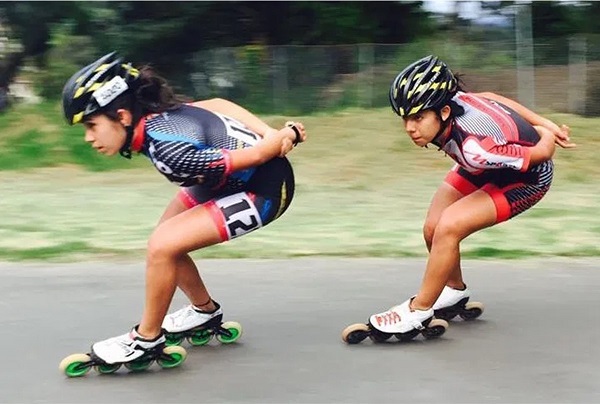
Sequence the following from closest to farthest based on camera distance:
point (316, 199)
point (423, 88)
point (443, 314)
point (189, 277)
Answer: point (423, 88)
point (189, 277)
point (443, 314)
point (316, 199)

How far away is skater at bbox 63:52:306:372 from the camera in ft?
14.1

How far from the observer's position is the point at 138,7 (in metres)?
19.2

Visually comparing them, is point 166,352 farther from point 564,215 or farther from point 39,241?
point 564,215

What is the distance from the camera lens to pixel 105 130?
4.36 metres

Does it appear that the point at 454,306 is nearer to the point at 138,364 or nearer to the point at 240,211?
the point at 240,211

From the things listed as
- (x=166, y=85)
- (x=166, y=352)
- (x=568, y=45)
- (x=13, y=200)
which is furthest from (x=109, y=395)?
(x=568, y=45)

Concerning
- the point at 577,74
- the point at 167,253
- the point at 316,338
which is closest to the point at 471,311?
the point at 316,338

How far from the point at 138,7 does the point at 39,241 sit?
1181cm

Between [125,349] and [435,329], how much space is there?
1.72 meters

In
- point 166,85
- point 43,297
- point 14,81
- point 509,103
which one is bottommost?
point 14,81

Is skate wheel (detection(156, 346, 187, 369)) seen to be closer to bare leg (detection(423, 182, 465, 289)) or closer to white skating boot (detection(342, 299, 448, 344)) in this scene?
white skating boot (detection(342, 299, 448, 344))

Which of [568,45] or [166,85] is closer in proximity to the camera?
[166,85]

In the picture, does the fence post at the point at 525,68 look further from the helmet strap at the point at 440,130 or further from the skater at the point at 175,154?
the skater at the point at 175,154

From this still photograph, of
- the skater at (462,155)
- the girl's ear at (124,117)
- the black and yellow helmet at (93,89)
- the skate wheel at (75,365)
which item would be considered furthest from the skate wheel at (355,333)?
the black and yellow helmet at (93,89)
